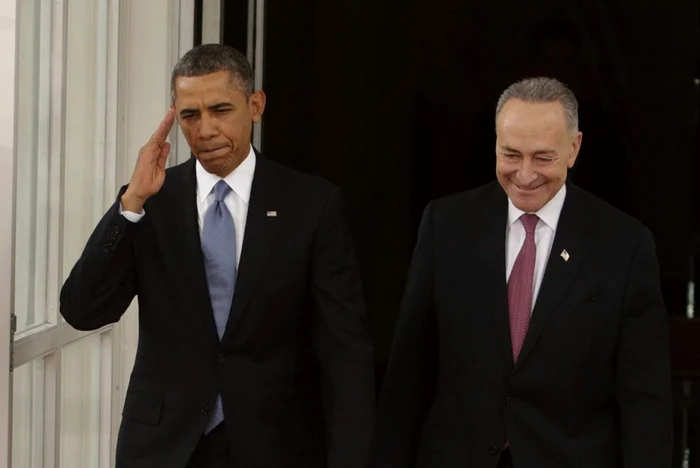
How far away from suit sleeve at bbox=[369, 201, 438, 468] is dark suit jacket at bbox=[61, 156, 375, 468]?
95mm

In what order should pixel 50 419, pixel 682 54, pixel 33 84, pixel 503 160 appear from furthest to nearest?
pixel 682 54, pixel 50 419, pixel 33 84, pixel 503 160

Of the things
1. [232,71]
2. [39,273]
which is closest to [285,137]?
[39,273]

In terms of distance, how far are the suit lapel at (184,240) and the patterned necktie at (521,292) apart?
66 centimetres

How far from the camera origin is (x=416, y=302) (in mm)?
2814

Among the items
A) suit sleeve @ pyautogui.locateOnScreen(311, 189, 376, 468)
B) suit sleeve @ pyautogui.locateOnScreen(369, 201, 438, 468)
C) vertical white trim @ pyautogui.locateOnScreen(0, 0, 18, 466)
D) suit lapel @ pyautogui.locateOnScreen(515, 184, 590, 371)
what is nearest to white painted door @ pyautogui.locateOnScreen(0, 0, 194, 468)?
vertical white trim @ pyautogui.locateOnScreen(0, 0, 18, 466)

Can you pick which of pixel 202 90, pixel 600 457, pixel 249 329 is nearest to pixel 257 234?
pixel 249 329

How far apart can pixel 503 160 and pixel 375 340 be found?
2060 mm

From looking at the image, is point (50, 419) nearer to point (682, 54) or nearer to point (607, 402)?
point (607, 402)

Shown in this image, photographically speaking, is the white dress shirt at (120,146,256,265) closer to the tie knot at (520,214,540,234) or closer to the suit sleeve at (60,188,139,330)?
the suit sleeve at (60,188,139,330)

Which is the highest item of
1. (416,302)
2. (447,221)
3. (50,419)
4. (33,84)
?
(33,84)

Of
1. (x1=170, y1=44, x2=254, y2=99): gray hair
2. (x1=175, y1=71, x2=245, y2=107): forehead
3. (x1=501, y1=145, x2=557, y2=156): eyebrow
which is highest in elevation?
(x1=170, y1=44, x2=254, y2=99): gray hair

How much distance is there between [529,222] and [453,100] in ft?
5.73

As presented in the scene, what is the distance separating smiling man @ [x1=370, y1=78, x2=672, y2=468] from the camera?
2715 mm

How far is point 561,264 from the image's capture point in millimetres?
A: 2775
